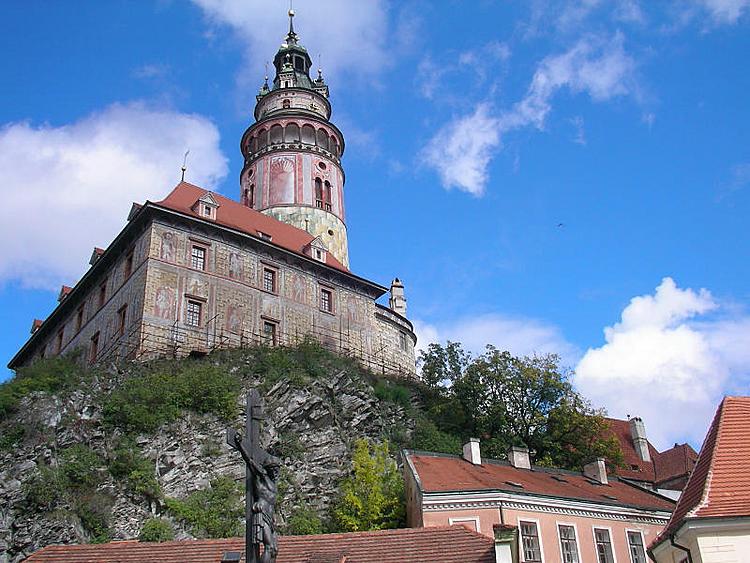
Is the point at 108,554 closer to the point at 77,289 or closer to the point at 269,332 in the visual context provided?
the point at 269,332

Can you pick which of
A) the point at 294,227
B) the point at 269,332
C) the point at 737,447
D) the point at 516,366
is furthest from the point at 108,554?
the point at 294,227

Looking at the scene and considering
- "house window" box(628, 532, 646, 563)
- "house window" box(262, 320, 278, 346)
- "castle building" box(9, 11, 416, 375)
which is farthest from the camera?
"house window" box(262, 320, 278, 346)

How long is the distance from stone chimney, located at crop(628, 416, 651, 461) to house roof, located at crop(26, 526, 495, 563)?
1182 inches

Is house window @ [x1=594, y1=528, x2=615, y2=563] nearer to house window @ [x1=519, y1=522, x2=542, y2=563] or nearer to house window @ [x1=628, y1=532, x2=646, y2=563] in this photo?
house window @ [x1=628, y1=532, x2=646, y2=563]

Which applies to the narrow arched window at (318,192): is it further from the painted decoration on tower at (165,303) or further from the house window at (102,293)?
the painted decoration on tower at (165,303)

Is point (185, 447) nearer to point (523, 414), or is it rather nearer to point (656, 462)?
point (523, 414)

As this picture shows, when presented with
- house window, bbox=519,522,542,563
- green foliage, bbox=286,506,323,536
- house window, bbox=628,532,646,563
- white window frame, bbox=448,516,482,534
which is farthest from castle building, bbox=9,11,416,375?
house window, bbox=628,532,646,563

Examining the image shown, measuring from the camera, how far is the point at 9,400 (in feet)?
91.5

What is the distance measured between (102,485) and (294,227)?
22.4m

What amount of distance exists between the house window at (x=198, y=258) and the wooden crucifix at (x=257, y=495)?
25.5 metres

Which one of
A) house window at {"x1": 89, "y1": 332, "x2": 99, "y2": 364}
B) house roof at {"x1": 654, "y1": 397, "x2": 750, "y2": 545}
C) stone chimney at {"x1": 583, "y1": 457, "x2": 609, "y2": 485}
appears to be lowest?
house roof at {"x1": 654, "y1": 397, "x2": 750, "y2": 545}

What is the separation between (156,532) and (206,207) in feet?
57.2

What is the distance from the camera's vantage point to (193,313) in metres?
34.1

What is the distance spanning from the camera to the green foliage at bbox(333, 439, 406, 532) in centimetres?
2573
